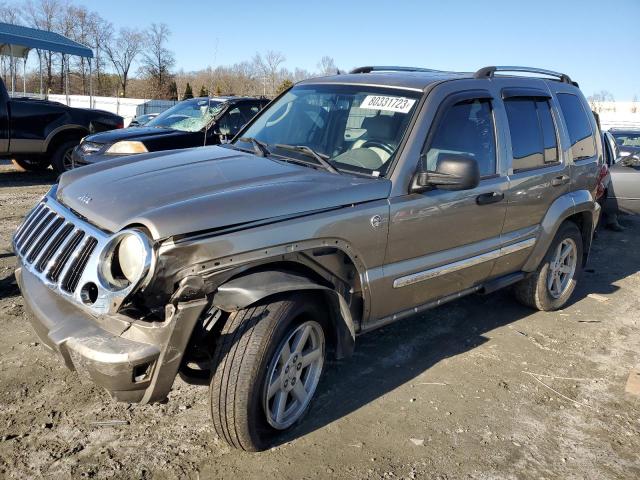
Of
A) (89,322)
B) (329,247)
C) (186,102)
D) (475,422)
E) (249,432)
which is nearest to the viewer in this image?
(89,322)

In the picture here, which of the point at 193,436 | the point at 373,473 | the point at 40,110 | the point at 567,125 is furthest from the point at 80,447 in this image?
the point at 40,110

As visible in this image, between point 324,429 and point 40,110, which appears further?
point 40,110

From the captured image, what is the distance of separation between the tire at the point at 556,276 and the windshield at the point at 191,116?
5681mm

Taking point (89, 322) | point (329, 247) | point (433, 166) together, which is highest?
point (433, 166)

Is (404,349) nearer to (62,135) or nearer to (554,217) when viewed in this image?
(554,217)

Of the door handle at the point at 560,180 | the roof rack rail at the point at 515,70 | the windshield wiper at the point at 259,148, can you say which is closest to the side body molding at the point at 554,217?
the door handle at the point at 560,180

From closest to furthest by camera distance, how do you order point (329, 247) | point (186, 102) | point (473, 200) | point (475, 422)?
1. point (329, 247)
2. point (475, 422)
3. point (473, 200)
4. point (186, 102)

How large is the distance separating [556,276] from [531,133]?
1.52 metres

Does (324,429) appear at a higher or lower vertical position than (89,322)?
lower

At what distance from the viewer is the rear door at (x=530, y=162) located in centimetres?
425

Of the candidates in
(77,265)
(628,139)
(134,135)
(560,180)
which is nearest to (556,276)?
(560,180)

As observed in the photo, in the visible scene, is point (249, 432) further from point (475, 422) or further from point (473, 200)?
point (473, 200)

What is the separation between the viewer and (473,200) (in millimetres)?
3811

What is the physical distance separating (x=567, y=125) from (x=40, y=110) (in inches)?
354
